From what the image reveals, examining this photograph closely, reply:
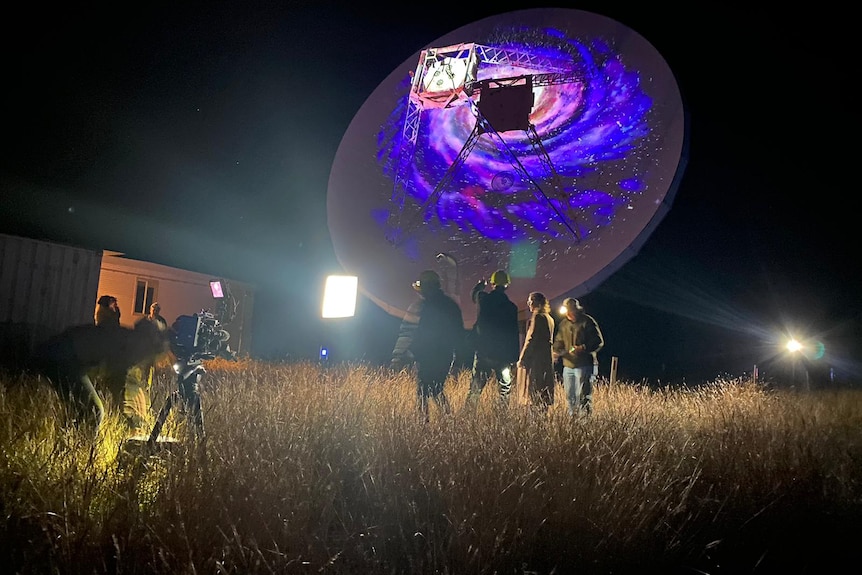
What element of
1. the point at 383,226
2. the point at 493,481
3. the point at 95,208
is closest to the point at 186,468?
the point at 493,481

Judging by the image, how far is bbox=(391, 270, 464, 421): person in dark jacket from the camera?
5.18 metres

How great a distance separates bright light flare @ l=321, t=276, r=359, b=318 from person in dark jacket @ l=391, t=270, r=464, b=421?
2213 mm

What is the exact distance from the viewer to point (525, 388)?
6.12 meters

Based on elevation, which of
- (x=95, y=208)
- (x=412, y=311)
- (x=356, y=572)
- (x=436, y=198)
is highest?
(x=436, y=198)

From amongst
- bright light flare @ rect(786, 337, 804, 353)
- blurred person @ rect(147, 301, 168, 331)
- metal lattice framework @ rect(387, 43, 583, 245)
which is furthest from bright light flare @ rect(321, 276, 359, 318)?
bright light flare @ rect(786, 337, 804, 353)

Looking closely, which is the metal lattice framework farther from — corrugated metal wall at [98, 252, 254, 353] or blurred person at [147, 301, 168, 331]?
corrugated metal wall at [98, 252, 254, 353]

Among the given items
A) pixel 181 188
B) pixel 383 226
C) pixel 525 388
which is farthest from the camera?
pixel 181 188

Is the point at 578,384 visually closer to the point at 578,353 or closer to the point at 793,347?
the point at 578,353

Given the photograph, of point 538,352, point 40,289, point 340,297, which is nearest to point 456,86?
point 340,297

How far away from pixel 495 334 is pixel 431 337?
752 millimetres

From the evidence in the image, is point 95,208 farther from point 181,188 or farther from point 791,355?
point 791,355

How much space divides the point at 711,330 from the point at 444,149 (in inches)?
354

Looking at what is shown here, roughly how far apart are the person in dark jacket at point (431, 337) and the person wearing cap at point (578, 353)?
153 centimetres

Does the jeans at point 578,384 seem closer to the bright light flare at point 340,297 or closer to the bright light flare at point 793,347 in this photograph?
the bright light flare at point 340,297
